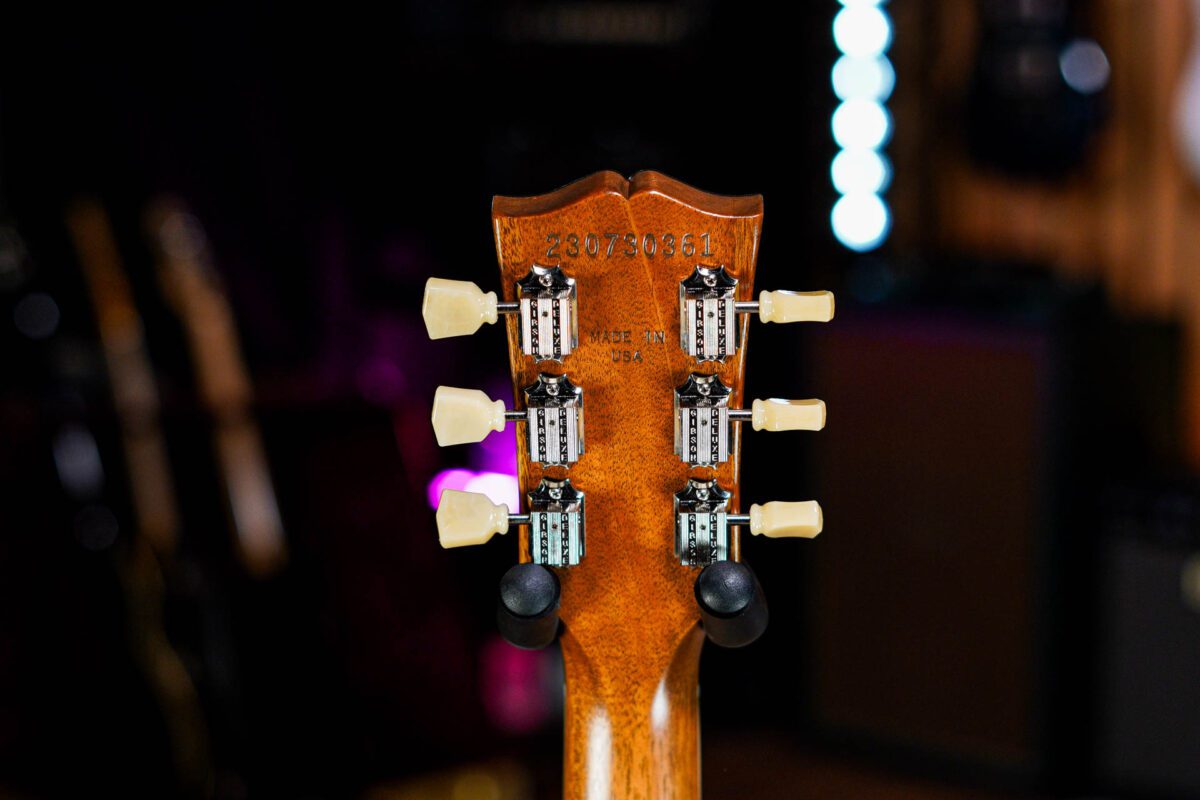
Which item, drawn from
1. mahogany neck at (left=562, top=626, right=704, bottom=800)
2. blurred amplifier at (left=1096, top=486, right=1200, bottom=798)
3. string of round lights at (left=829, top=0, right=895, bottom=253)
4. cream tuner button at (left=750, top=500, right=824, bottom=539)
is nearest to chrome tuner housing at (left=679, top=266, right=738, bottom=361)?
cream tuner button at (left=750, top=500, right=824, bottom=539)

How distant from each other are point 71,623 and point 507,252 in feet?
5.91

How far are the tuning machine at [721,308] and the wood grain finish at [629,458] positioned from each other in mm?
13

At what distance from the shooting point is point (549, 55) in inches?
106

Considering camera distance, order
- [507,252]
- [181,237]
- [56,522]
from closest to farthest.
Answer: [507,252] → [56,522] → [181,237]

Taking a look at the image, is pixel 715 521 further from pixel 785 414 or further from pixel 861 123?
pixel 861 123

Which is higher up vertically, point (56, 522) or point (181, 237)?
point (181, 237)

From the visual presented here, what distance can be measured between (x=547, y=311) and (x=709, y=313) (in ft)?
0.36

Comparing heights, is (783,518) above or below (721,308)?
below

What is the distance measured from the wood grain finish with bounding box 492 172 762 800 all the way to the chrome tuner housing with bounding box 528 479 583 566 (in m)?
0.01

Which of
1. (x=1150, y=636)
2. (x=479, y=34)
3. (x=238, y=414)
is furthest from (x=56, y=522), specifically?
(x=1150, y=636)

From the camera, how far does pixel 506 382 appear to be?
109 inches

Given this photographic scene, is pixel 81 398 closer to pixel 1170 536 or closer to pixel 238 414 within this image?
pixel 238 414

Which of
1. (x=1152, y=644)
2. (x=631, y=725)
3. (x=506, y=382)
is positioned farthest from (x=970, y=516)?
(x=631, y=725)

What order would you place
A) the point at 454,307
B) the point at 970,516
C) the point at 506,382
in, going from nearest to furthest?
the point at 454,307
the point at 970,516
the point at 506,382
